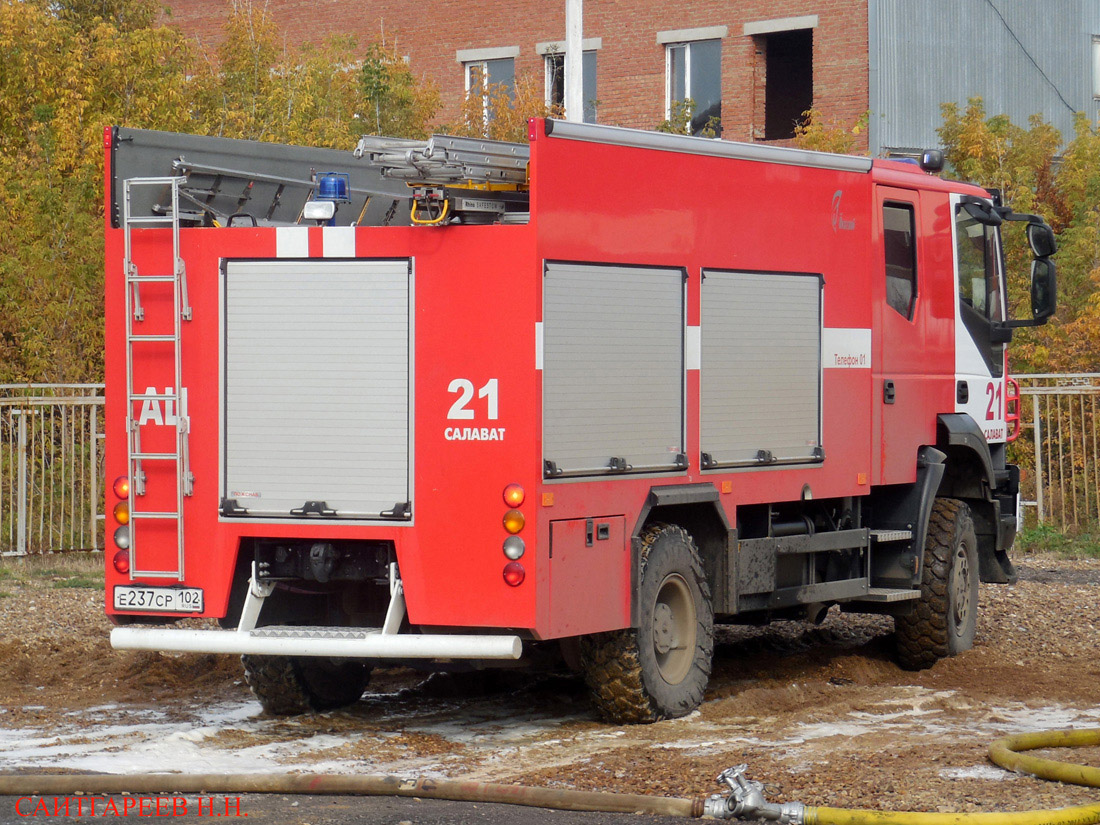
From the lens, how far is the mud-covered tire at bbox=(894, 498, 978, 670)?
1122cm

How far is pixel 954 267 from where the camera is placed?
462 inches

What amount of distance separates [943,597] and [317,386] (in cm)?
494

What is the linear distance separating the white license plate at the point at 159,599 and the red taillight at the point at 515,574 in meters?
1.72

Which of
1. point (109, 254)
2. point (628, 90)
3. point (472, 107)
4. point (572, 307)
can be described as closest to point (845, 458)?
point (572, 307)

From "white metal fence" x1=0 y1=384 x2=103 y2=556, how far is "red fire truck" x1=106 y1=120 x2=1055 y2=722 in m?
7.63

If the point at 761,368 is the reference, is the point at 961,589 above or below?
below

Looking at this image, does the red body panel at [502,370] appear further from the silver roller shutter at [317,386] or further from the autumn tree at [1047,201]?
the autumn tree at [1047,201]

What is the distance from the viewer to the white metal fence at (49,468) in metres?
16.8

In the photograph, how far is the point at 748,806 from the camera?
662 cm

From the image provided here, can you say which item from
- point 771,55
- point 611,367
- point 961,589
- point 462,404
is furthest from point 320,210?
point 771,55

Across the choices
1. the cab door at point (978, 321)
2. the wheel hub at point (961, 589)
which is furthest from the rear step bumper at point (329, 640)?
the cab door at point (978, 321)

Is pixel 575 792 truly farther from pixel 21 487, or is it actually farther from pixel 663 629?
pixel 21 487

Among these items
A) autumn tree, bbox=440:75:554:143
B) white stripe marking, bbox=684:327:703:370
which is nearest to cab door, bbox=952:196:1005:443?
white stripe marking, bbox=684:327:703:370

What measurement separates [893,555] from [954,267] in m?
2.12
